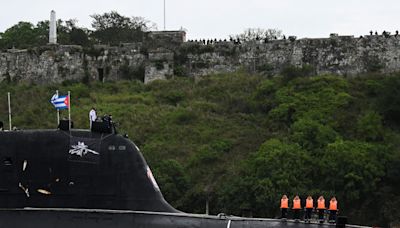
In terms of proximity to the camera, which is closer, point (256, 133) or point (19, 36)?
point (256, 133)

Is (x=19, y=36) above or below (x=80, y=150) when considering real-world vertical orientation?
above

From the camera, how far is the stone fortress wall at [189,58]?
49.7 m

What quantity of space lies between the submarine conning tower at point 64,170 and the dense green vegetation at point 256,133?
→ 1550 centimetres

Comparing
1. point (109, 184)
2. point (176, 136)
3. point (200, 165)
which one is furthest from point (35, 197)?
point (176, 136)

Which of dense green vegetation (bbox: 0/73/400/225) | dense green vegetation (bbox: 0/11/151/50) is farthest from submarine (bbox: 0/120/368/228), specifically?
dense green vegetation (bbox: 0/11/151/50)

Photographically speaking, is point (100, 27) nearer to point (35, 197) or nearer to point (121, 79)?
point (121, 79)

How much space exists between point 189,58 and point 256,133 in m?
11.8

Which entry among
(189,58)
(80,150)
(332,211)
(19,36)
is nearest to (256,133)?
(189,58)

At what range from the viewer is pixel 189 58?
53438 millimetres

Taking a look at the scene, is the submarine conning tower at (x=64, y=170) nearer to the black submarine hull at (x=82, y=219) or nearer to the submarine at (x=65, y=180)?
the submarine at (x=65, y=180)

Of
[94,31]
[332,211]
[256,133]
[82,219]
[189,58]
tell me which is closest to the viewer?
[82,219]

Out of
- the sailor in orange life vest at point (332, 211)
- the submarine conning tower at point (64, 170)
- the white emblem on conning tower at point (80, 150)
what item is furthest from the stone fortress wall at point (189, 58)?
the white emblem on conning tower at point (80, 150)

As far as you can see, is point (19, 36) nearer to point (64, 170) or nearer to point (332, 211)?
point (64, 170)

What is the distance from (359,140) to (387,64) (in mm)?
10966
